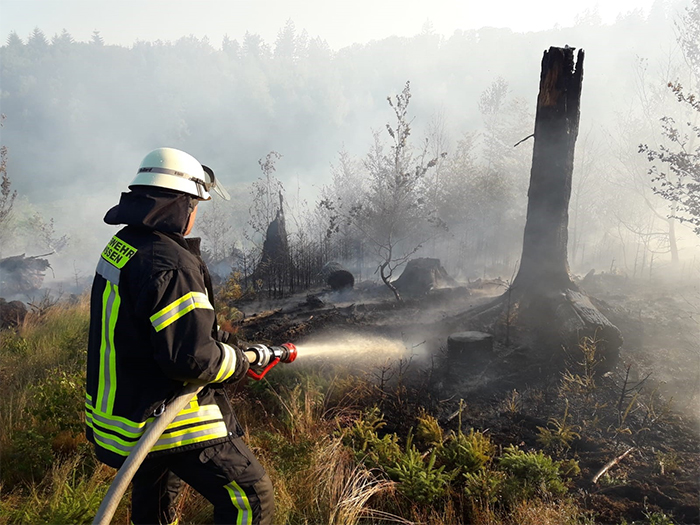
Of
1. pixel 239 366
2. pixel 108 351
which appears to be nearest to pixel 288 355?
pixel 239 366

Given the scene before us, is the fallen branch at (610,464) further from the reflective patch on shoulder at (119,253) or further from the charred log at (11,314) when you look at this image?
the charred log at (11,314)

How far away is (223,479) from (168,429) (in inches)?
14.7

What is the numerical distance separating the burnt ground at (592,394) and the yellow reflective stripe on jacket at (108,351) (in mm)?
3435

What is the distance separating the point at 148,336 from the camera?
1.94m

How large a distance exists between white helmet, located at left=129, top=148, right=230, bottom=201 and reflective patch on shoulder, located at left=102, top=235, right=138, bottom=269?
32cm

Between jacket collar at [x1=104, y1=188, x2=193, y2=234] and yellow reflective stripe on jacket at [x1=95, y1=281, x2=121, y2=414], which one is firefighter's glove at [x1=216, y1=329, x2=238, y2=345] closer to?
yellow reflective stripe on jacket at [x1=95, y1=281, x2=121, y2=414]

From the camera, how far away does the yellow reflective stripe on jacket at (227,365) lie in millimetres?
2013

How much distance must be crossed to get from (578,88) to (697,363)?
4988 millimetres

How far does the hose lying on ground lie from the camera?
1.86 meters

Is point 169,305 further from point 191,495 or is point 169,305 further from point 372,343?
point 372,343

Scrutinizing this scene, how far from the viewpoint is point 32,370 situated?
525cm

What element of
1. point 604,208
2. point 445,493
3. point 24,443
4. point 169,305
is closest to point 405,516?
point 445,493

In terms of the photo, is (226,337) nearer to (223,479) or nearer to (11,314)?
(223,479)

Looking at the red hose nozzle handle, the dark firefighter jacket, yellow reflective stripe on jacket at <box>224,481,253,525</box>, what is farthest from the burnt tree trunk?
the dark firefighter jacket
